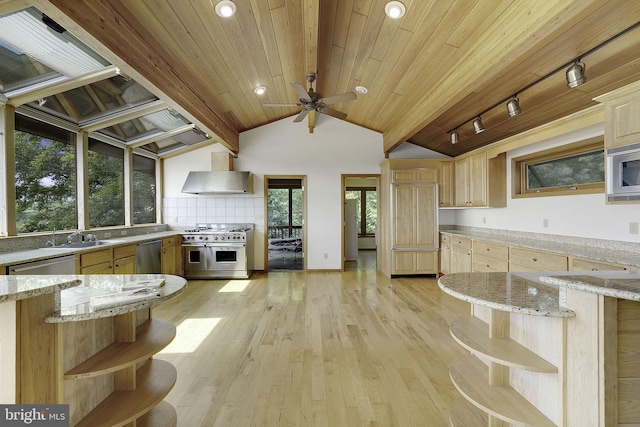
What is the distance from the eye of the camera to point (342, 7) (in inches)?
101

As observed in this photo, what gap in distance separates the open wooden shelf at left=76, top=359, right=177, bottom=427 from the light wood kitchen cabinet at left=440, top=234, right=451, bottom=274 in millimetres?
4461

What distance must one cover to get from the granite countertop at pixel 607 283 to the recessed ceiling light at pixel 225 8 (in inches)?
108

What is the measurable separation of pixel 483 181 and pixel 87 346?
490 cm

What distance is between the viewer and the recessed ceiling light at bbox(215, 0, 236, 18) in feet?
7.39

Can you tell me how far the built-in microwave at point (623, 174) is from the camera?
2.12 metres

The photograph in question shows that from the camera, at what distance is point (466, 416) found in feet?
4.97

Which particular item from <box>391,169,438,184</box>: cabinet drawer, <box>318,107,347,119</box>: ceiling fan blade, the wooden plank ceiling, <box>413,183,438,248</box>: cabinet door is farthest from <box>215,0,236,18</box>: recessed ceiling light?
<box>413,183,438,248</box>: cabinet door

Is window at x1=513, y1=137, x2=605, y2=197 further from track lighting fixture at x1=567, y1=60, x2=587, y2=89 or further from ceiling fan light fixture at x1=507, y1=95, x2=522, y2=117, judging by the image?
track lighting fixture at x1=567, y1=60, x2=587, y2=89

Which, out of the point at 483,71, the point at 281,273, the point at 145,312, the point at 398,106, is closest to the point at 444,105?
the point at 483,71

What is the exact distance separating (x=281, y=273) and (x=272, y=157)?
2310 millimetres

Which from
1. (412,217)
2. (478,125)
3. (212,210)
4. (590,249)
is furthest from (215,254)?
(590,249)

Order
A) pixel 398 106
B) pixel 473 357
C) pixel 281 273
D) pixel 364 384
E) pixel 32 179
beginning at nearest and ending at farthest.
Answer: pixel 473 357, pixel 364 384, pixel 32 179, pixel 398 106, pixel 281 273

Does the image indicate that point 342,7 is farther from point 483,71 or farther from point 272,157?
point 272,157

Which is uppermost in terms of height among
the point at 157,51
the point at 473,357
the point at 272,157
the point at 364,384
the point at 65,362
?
the point at 157,51
